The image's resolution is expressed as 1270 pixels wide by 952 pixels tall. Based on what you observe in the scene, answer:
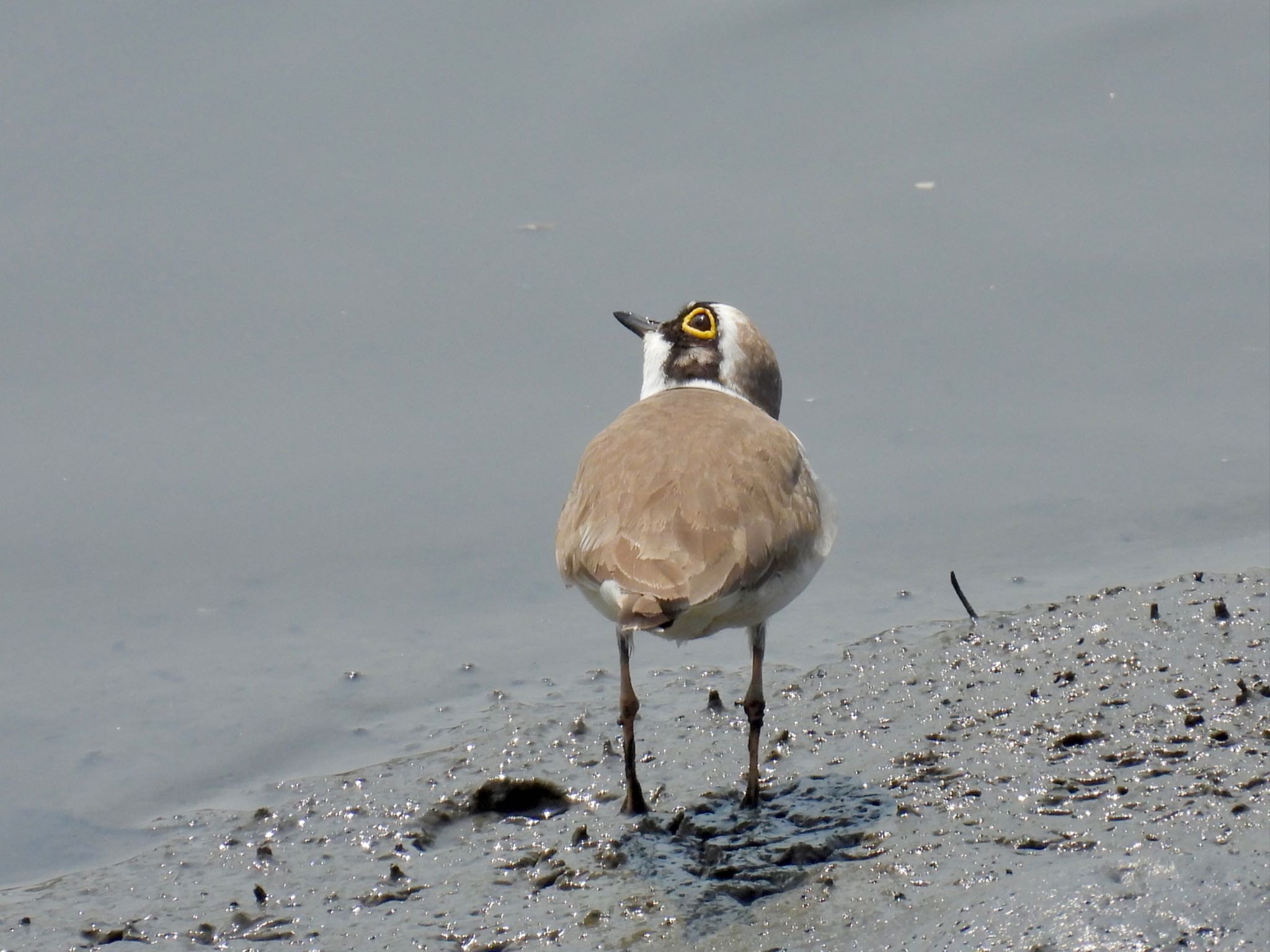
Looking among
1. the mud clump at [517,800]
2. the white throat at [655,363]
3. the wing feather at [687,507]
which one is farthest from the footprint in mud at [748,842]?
the white throat at [655,363]

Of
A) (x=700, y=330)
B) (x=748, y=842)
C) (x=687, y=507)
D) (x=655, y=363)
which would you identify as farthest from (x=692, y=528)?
(x=655, y=363)

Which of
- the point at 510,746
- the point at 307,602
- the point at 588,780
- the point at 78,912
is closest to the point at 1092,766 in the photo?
the point at 588,780

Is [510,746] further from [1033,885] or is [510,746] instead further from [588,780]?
[1033,885]

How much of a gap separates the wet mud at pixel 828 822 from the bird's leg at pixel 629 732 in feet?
0.29

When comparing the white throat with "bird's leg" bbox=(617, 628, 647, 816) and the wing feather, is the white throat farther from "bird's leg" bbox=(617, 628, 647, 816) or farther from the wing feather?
"bird's leg" bbox=(617, 628, 647, 816)

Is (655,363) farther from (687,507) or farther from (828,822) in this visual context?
(828,822)

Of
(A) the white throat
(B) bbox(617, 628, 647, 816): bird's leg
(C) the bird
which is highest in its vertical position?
(A) the white throat

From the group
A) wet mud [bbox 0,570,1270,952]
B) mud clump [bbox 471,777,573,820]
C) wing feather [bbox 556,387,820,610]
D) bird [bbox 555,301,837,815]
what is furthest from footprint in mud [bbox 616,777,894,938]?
wing feather [bbox 556,387,820,610]

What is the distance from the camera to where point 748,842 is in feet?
18.5

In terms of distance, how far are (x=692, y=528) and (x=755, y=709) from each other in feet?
3.13

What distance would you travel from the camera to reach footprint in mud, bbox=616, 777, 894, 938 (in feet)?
17.1

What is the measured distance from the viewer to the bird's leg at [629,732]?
19.6 feet

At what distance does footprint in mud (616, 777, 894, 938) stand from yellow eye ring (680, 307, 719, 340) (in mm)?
2383

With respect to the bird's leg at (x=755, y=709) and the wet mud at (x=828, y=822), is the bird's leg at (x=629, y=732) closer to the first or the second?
the wet mud at (x=828, y=822)
